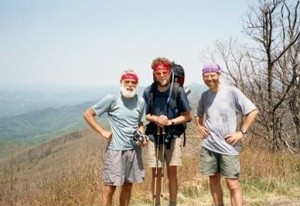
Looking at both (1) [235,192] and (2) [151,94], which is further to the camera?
(2) [151,94]

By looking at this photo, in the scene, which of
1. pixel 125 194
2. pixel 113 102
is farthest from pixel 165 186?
pixel 113 102

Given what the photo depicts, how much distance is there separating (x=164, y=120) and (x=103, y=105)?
0.73 meters

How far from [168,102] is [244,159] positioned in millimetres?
3703

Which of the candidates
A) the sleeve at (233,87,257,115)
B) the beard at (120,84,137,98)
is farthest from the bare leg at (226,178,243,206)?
the beard at (120,84,137,98)

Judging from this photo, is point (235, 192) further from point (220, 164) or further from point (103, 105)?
point (103, 105)

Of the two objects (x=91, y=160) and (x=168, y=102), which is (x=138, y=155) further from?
(x=91, y=160)

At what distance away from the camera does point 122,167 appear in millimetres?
4047

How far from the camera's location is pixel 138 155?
419 cm

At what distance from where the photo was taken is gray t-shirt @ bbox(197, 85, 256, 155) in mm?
4023

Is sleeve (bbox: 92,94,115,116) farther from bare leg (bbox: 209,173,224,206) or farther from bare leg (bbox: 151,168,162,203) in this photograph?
bare leg (bbox: 209,173,224,206)

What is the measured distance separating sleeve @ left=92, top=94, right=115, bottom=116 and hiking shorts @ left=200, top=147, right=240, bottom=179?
1.23 meters

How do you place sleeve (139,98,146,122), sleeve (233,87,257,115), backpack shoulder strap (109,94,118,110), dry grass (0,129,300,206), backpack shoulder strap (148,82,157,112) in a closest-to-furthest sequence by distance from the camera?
1. sleeve (233,87,257,115)
2. backpack shoulder strap (109,94,118,110)
3. sleeve (139,98,146,122)
4. backpack shoulder strap (148,82,157,112)
5. dry grass (0,129,300,206)

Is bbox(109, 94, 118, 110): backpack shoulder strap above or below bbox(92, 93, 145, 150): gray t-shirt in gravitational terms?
above

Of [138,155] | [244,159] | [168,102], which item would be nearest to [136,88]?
[168,102]
